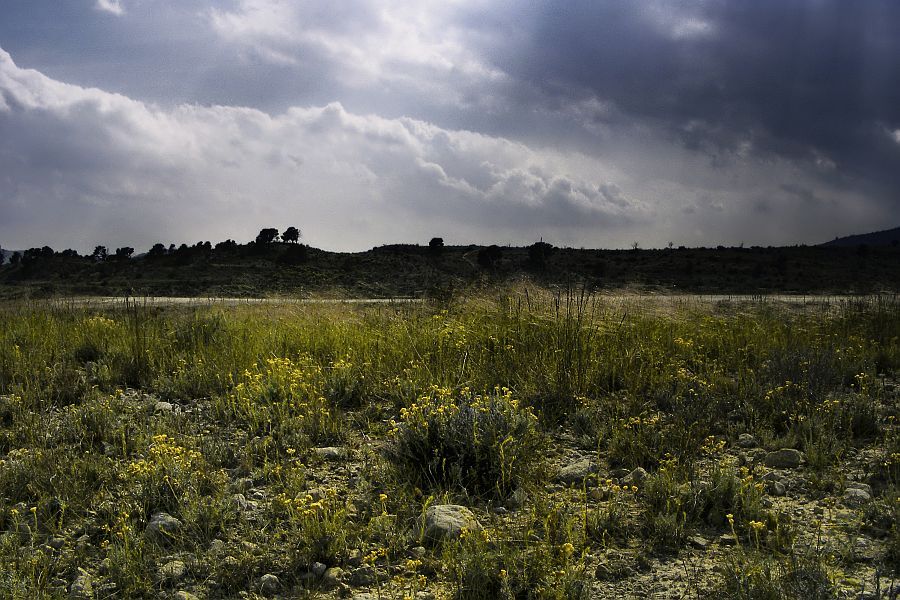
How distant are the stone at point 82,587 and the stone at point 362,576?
137cm

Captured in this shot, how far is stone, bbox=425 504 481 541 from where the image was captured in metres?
3.54

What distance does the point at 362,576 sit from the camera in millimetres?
3273

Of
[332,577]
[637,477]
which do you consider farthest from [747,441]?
[332,577]

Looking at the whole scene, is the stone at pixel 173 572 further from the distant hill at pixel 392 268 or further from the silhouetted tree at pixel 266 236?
the silhouetted tree at pixel 266 236

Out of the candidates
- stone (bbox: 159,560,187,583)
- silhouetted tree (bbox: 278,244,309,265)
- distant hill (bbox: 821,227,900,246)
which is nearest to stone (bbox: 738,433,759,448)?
stone (bbox: 159,560,187,583)

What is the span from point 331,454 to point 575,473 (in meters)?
2.01

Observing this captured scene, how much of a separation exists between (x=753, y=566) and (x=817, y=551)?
Answer: 0.50 metres

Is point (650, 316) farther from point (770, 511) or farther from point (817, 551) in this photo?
point (817, 551)

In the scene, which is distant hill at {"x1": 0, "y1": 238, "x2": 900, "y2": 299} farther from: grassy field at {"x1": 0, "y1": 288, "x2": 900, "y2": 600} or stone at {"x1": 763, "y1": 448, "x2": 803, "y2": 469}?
stone at {"x1": 763, "y1": 448, "x2": 803, "y2": 469}

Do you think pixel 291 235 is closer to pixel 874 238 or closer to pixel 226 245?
pixel 226 245

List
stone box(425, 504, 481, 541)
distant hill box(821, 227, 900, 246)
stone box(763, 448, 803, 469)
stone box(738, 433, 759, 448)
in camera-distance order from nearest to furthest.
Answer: stone box(425, 504, 481, 541), stone box(763, 448, 803, 469), stone box(738, 433, 759, 448), distant hill box(821, 227, 900, 246)

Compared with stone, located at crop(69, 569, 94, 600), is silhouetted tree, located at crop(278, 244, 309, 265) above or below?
above

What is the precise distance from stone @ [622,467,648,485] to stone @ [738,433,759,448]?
4.67 feet

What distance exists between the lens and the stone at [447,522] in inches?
139
